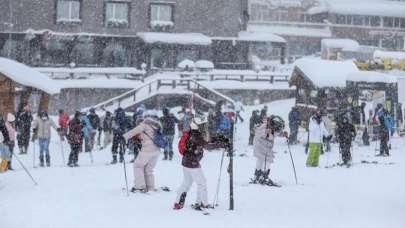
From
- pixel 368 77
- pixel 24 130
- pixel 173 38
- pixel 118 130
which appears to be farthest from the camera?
pixel 173 38

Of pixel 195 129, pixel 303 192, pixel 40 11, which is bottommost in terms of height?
pixel 303 192

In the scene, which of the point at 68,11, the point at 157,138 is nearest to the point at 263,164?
the point at 157,138

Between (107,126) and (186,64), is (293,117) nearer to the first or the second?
(107,126)

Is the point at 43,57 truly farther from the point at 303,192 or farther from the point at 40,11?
the point at 303,192

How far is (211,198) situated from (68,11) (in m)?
29.9

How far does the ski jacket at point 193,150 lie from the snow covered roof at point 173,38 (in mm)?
28442

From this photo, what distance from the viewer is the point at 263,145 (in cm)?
1202

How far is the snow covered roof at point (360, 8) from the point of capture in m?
54.3

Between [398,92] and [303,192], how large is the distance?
48.2 feet

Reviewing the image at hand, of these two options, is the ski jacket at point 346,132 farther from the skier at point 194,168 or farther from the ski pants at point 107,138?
the ski pants at point 107,138

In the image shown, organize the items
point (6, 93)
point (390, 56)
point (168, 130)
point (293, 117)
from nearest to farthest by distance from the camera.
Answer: point (168, 130)
point (6, 93)
point (293, 117)
point (390, 56)

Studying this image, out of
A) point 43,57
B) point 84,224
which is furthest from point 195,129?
point 43,57

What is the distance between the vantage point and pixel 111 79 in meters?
31.8

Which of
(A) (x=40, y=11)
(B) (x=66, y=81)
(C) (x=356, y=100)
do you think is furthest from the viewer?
(A) (x=40, y=11)
